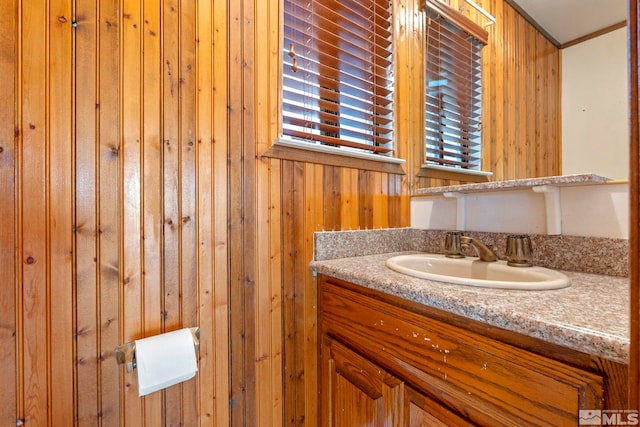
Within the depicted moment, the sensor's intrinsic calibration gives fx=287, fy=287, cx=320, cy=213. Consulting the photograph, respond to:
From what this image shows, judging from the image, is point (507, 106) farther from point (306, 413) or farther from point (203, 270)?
point (306, 413)

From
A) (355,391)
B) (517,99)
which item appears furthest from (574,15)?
(355,391)

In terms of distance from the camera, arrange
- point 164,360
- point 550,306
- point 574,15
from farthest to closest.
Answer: point 574,15
point 164,360
point 550,306

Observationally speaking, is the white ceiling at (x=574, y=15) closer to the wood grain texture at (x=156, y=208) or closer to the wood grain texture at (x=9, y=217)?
the wood grain texture at (x=156, y=208)

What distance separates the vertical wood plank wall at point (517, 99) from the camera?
1.05m

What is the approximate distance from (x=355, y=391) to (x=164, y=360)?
1.84 ft

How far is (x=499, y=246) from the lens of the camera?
1101mm

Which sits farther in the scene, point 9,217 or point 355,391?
point 355,391

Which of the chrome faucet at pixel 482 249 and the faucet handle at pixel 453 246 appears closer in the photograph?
the chrome faucet at pixel 482 249

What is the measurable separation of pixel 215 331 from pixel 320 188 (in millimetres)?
→ 602

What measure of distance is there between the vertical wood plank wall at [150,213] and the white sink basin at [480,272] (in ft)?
1.29

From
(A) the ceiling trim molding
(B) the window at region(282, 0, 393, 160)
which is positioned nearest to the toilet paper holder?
(B) the window at region(282, 0, 393, 160)

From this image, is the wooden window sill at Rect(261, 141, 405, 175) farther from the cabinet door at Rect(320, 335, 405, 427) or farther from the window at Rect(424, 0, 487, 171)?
the cabinet door at Rect(320, 335, 405, 427)

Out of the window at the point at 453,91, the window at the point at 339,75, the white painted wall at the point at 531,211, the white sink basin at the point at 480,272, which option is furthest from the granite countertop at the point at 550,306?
the window at the point at 453,91

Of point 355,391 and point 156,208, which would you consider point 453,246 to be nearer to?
point 355,391
